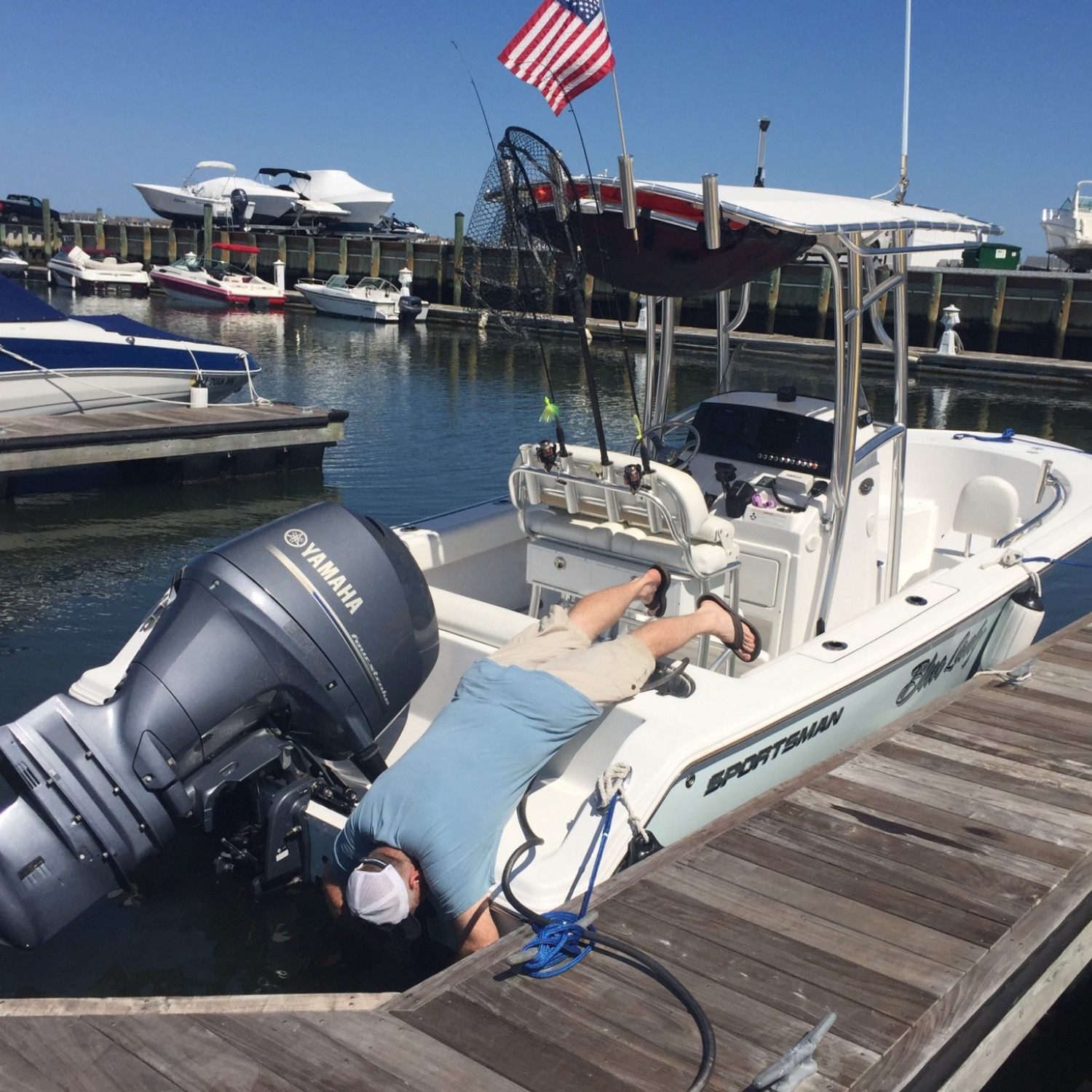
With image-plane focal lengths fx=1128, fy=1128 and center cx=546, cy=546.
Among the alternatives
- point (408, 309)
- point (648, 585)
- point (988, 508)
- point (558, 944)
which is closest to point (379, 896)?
point (558, 944)

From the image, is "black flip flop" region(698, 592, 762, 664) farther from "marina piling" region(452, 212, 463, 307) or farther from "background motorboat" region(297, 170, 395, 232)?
"background motorboat" region(297, 170, 395, 232)

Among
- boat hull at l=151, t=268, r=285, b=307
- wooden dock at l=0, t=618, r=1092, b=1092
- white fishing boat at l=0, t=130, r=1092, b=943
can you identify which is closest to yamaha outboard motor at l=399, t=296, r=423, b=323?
boat hull at l=151, t=268, r=285, b=307

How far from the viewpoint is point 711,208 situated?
169 inches

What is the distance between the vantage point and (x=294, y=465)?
484 inches

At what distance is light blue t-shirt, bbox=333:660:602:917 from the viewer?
3238 millimetres

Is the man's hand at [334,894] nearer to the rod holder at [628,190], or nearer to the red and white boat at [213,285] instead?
the rod holder at [628,190]

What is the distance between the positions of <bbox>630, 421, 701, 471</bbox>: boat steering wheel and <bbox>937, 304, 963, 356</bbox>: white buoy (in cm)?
1996

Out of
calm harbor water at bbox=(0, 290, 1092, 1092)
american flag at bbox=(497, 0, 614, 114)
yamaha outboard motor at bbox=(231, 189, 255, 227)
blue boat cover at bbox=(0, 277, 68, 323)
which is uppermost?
yamaha outboard motor at bbox=(231, 189, 255, 227)

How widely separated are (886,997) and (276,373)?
19.8 meters

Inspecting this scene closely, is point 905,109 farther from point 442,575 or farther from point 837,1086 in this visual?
point 837,1086

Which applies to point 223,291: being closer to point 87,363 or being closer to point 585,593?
point 87,363

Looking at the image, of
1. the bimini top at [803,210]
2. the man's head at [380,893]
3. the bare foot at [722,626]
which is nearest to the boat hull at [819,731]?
the bare foot at [722,626]

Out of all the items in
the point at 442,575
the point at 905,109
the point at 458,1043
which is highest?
the point at 905,109

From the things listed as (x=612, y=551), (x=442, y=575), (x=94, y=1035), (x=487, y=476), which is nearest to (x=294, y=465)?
(x=487, y=476)
